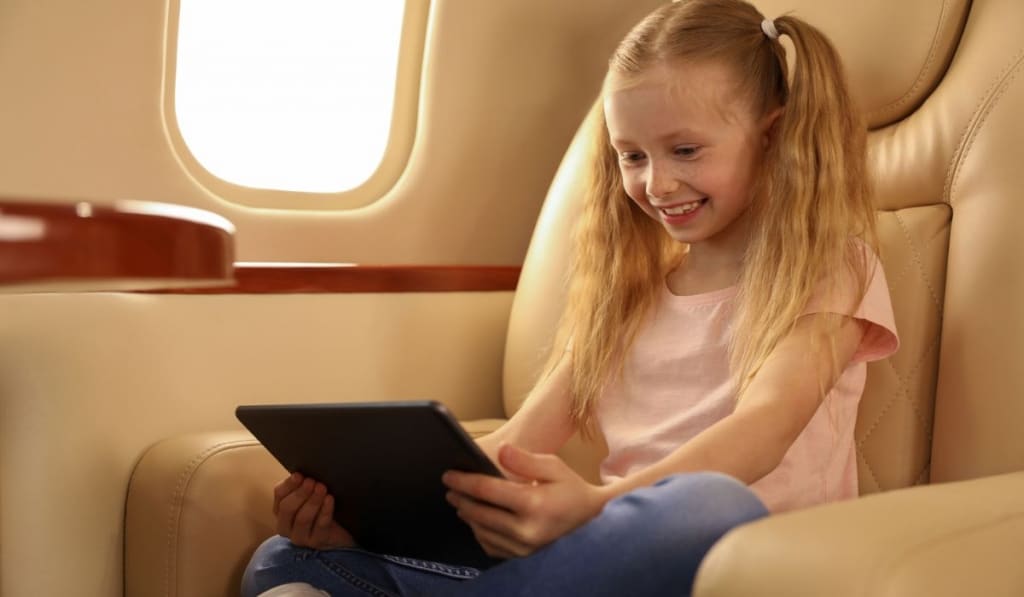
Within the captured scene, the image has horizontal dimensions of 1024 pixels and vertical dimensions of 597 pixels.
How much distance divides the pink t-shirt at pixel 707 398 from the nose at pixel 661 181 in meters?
0.14

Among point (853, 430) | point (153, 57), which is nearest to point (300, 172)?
point (153, 57)

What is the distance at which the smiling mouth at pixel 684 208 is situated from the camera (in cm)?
120

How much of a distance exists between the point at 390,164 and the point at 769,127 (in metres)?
0.92

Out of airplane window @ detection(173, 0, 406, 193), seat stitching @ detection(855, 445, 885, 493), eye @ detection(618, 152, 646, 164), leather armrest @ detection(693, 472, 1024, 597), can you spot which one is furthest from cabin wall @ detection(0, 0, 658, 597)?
leather armrest @ detection(693, 472, 1024, 597)

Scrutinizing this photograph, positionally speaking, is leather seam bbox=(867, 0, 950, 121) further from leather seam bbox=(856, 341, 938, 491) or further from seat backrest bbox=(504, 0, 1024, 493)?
leather seam bbox=(856, 341, 938, 491)

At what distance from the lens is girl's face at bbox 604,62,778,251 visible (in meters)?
1.18

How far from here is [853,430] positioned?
123cm

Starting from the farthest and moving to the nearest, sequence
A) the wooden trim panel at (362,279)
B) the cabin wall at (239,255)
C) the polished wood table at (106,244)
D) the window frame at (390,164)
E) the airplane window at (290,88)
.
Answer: the airplane window at (290,88)
the window frame at (390,164)
the wooden trim panel at (362,279)
the cabin wall at (239,255)
the polished wood table at (106,244)

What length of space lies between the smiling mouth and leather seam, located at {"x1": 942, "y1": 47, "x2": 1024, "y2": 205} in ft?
0.87

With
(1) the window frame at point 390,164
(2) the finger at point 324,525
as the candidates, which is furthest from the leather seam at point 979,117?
(1) the window frame at point 390,164

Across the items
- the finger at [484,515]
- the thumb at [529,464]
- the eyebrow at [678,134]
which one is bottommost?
the finger at [484,515]

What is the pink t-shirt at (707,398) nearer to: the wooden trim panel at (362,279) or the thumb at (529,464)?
the thumb at (529,464)

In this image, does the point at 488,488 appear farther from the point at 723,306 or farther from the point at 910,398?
the point at 910,398

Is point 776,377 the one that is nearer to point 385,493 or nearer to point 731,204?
point 731,204
